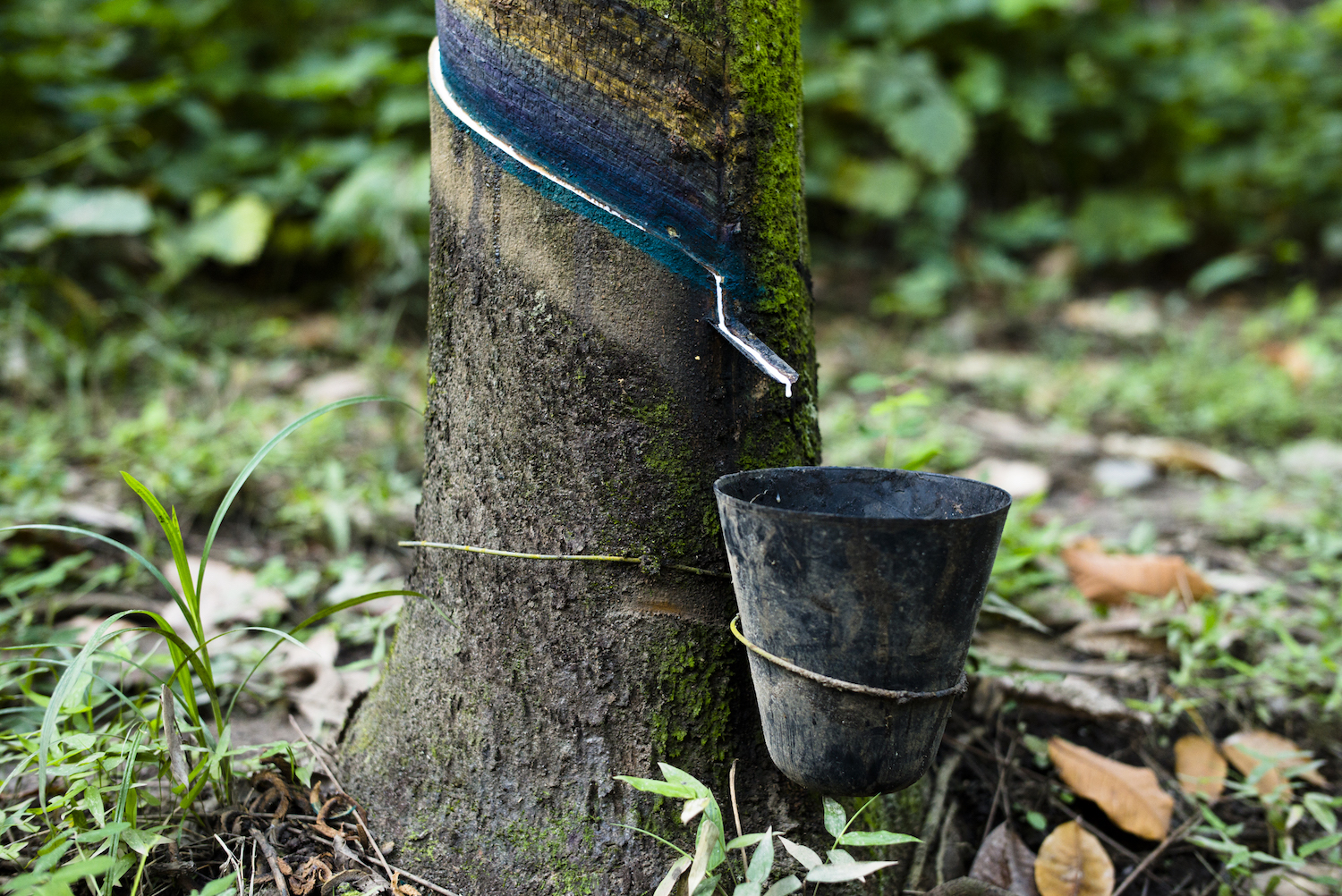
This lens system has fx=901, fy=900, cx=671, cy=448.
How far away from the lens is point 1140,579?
6.43ft

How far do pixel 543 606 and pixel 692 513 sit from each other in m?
0.22

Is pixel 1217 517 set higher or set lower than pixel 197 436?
higher

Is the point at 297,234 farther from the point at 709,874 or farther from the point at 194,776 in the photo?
the point at 709,874

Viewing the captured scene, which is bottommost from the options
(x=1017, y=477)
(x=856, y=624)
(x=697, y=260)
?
(x=1017, y=477)

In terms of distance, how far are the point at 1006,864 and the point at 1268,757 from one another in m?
0.48

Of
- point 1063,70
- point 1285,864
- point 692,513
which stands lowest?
point 1285,864

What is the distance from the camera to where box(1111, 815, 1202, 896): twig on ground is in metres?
1.34

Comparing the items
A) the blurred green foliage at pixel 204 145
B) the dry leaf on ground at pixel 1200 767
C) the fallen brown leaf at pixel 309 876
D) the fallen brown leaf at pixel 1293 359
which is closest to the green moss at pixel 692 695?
the fallen brown leaf at pixel 309 876

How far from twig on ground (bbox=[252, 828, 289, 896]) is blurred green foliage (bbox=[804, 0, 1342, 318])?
14.2 feet

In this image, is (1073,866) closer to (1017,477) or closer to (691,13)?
(691,13)

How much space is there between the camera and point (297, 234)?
434cm

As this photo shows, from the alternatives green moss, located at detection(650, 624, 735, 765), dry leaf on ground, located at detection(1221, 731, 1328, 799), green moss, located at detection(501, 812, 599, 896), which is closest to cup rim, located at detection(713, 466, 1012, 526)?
green moss, located at detection(650, 624, 735, 765)

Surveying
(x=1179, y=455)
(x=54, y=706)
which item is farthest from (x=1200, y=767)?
(x=1179, y=455)

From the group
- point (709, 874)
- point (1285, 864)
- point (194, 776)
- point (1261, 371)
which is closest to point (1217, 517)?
point (1285, 864)
